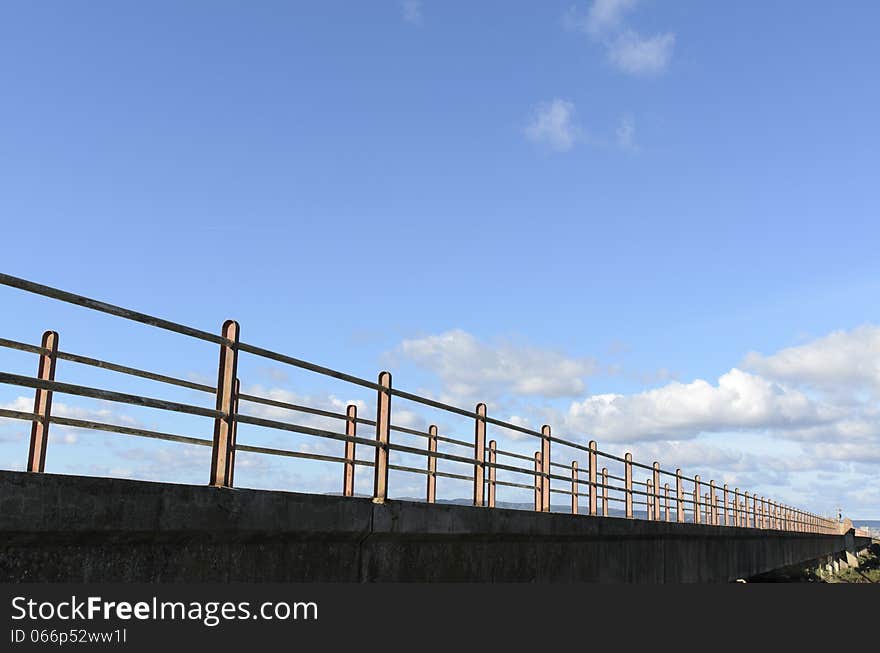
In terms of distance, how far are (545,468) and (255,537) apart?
8.45 meters

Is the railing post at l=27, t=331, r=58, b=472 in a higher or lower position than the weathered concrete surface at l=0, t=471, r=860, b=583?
higher

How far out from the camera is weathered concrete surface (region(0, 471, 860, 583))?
664cm

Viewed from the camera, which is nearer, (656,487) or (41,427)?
(41,427)

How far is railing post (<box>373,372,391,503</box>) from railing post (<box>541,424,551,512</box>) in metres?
5.48

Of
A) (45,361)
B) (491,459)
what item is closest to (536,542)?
(491,459)

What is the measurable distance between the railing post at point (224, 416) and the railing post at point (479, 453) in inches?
211

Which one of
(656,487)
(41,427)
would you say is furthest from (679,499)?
(41,427)

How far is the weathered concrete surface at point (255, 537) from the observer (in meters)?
6.64

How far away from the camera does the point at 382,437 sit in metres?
10.8

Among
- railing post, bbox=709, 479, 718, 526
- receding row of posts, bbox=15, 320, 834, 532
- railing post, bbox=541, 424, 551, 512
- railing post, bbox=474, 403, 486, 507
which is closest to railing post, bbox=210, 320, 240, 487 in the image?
receding row of posts, bbox=15, 320, 834, 532

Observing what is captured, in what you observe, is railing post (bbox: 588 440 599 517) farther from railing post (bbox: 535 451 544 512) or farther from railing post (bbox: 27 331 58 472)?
railing post (bbox: 27 331 58 472)

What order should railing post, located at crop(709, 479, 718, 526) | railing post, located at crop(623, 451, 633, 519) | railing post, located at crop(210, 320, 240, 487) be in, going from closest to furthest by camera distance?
1. railing post, located at crop(210, 320, 240, 487)
2. railing post, located at crop(623, 451, 633, 519)
3. railing post, located at crop(709, 479, 718, 526)

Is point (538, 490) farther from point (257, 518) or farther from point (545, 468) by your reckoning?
point (257, 518)

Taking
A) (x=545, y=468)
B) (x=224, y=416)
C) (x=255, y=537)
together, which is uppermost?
(x=545, y=468)
